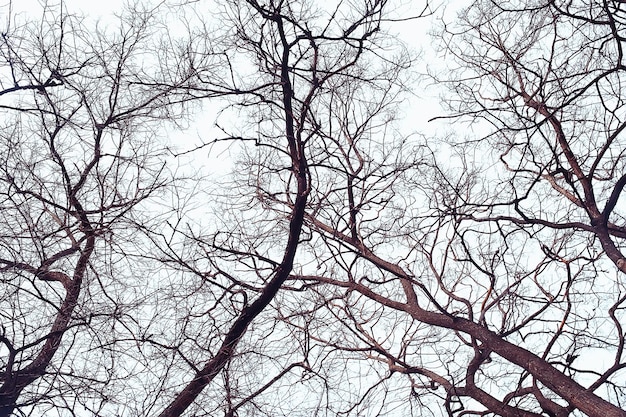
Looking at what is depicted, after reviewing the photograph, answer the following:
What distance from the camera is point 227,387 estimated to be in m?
4.01

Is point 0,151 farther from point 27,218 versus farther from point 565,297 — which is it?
point 565,297

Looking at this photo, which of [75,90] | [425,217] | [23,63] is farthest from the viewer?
[425,217]

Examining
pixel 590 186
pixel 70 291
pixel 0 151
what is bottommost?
pixel 70 291

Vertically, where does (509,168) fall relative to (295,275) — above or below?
above

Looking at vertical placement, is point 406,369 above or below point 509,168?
below

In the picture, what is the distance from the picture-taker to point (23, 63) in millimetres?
3680

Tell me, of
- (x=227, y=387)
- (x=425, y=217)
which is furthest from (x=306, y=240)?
(x=227, y=387)

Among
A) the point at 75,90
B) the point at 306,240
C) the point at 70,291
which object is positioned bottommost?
the point at 70,291

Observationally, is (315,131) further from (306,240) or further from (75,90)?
(75,90)

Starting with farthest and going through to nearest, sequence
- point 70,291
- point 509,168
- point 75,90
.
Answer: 1. point 509,168
2. point 75,90
3. point 70,291

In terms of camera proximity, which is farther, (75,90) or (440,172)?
(440,172)

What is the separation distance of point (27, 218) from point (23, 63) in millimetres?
879

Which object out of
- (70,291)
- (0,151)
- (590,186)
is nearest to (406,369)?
(590,186)

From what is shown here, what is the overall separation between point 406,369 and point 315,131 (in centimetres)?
194
